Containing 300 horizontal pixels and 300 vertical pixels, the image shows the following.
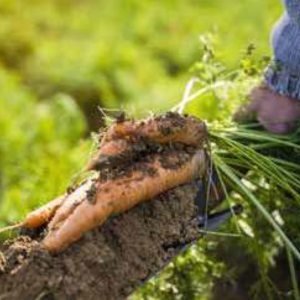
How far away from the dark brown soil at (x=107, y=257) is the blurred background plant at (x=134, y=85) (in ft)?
0.92

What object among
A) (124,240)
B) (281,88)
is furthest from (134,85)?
(124,240)

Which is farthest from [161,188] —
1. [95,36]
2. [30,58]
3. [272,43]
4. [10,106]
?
[95,36]

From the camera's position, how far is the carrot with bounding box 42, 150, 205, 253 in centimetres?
197

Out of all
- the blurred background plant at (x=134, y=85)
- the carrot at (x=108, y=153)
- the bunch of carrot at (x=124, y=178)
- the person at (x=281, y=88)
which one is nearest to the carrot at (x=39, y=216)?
the bunch of carrot at (x=124, y=178)

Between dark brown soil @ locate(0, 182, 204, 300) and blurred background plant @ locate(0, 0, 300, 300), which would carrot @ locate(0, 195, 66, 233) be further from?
blurred background plant @ locate(0, 0, 300, 300)

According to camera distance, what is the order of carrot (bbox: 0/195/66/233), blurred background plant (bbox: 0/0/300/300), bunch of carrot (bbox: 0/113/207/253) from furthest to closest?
1. blurred background plant (bbox: 0/0/300/300)
2. carrot (bbox: 0/195/66/233)
3. bunch of carrot (bbox: 0/113/207/253)

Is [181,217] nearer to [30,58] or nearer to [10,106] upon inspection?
[10,106]

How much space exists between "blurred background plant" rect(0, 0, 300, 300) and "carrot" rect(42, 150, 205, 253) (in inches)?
12.1

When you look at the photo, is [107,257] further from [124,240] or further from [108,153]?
[108,153]

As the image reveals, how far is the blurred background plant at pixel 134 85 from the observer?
267 centimetres

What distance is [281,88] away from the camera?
248 cm

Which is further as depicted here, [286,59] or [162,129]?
[286,59]

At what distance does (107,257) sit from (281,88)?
91 cm

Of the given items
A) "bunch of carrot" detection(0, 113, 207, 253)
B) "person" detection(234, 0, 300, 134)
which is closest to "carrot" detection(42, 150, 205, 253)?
"bunch of carrot" detection(0, 113, 207, 253)
